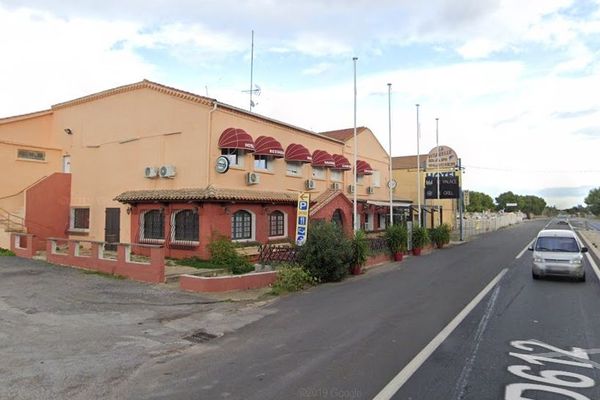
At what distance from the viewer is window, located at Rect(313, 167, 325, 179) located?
27297mm

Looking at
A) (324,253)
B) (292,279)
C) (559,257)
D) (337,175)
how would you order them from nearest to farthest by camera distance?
1. (292,279)
2. (559,257)
3. (324,253)
4. (337,175)

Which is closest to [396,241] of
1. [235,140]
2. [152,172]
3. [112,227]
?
[235,140]

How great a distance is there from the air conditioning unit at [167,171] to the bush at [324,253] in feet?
25.3

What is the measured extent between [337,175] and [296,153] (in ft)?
21.2

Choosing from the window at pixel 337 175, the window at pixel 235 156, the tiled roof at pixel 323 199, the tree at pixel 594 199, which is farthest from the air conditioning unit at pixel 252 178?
the tree at pixel 594 199

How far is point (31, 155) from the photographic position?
2484cm

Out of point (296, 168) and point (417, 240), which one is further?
point (417, 240)

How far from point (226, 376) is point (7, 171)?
22.9 metres

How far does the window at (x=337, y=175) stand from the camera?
29219 millimetres

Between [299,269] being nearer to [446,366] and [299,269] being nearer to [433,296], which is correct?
[433,296]

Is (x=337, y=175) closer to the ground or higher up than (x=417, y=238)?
higher up

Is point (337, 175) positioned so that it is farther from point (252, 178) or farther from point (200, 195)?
point (200, 195)

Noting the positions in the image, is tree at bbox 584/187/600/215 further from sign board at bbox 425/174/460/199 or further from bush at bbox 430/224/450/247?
bush at bbox 430/224/450/247

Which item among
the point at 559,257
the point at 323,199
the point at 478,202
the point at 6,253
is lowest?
the point at 6,253
